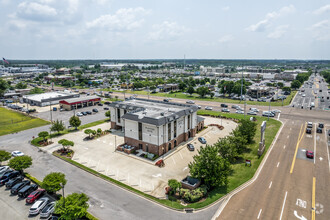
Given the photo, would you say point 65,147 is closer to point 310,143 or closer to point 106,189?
point 106,189

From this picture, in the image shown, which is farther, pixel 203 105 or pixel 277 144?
pixel 203 105

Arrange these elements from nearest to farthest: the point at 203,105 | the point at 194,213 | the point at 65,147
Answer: the point at 194,213
the point at 65,147
the point at 203,105

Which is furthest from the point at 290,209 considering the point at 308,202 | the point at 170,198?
the point at 170,198

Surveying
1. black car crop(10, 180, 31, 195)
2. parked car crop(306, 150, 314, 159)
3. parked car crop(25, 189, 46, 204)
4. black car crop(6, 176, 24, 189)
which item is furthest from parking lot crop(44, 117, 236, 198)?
parked car crop(306, 150, 314, 159)

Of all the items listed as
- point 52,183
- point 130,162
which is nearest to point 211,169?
point 130,162

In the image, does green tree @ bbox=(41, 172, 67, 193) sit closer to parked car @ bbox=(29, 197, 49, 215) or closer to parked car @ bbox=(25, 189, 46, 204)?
parked car @ bbox=(29, 197, 49, 215)

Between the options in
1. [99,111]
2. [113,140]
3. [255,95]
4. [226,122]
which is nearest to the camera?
[113,140]

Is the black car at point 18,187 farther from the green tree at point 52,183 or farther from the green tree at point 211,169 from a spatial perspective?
the green tree at point 211,169

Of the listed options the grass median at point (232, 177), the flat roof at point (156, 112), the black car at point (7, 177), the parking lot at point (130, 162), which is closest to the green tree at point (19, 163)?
the black car at point (7, 177)
